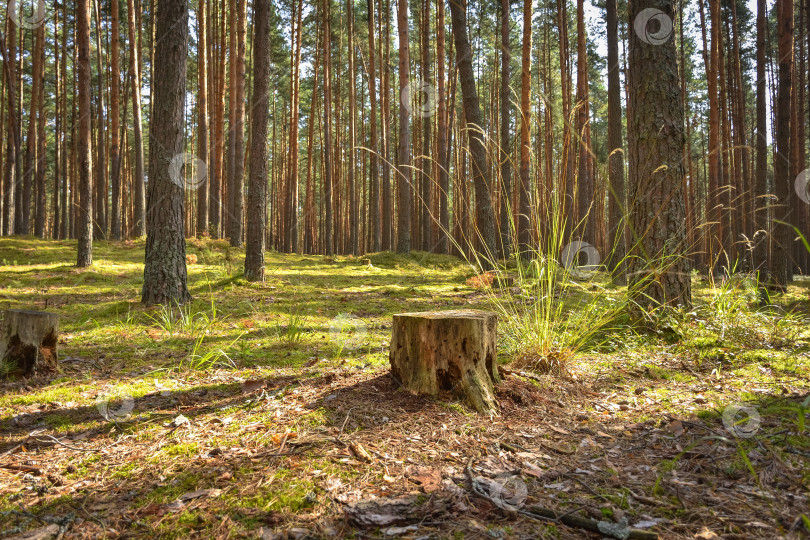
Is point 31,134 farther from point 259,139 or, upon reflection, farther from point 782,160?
point 782,160

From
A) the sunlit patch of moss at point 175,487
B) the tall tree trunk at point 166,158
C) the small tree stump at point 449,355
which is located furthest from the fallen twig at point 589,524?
the tall tree trunk at point 166,158

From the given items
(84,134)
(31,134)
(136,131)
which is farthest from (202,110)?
(31,134)

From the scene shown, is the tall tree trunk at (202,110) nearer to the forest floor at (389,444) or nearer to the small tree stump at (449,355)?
the forest floor at (389,444)

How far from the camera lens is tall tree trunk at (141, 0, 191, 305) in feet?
15.9

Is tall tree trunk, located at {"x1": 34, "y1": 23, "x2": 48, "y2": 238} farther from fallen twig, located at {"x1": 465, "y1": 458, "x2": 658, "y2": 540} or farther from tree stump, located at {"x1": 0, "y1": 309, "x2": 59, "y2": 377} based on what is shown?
fallen twig, located at {"x1": 465, "y1": 458, "x2": 658, "y2": 540}

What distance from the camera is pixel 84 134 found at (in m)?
7.99

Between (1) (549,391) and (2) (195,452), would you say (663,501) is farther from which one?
(2) (195,452)

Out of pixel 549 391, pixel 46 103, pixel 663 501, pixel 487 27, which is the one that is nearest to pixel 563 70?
pixel 487 27

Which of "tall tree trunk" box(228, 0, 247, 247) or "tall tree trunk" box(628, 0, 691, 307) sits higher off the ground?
"tall tree trunk" box(228, 0, 247, 247)

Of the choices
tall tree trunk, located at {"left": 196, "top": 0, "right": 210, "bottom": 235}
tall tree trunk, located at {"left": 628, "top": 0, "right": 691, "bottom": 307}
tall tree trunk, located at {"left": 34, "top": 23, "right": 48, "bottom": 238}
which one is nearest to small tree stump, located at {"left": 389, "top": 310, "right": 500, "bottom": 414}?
tall tree trunk, located at {"left": 628, "top": 0, "right": 691, "bottom": 307}

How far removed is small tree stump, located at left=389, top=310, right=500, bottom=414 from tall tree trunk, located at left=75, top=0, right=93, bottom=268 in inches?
304

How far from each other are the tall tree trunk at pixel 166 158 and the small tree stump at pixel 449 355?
3489 millimetres

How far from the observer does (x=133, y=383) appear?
2838 mm

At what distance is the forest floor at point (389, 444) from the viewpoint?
4.79 feet
